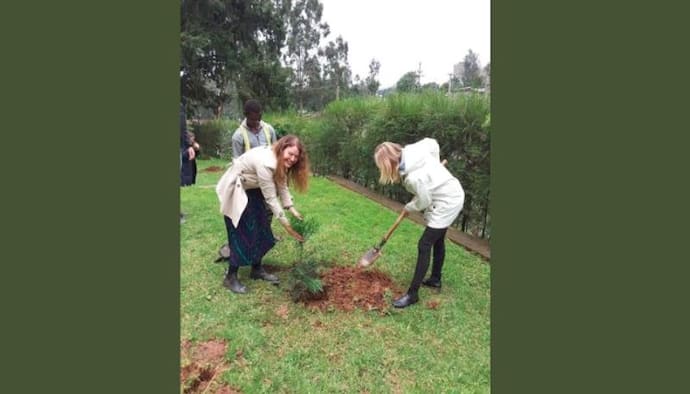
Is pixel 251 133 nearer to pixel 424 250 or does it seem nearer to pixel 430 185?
pixel 430 185

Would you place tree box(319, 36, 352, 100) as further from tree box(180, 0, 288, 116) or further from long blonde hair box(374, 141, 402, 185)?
long blonde hair box(374, 141, 402, 185)

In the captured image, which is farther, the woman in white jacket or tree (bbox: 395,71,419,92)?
tree (bbox: 395,71,419,92)

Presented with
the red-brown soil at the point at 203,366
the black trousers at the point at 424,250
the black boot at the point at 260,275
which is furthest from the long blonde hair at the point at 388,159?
the red-brown soil at the point at 203,366

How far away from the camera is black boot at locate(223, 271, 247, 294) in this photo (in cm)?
343

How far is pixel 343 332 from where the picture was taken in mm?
2891

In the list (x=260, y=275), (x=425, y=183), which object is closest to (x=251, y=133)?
(x=260, y=275)

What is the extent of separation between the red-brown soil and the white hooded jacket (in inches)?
70.9

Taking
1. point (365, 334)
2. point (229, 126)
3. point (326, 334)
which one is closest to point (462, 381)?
point (365, 334)

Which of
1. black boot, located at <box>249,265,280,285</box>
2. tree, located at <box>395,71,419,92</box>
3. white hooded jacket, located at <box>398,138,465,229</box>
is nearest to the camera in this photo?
white hooded jacket, located at <box>398,138,465,229</box>

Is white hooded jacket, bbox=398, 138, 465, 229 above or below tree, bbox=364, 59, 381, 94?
below

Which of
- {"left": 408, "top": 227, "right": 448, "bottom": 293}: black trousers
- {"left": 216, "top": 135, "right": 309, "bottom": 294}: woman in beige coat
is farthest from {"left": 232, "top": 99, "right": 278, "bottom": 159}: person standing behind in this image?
{"left": 408, "top": 227, "right": 448, "bottom": 293}: black trousers

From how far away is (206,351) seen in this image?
2.68 m

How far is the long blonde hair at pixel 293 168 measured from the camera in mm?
3115

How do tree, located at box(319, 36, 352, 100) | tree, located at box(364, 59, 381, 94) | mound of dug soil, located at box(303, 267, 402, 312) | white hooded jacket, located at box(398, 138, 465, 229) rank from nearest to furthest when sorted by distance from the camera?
white hooded jacket, located at box(398, 138, 465, 229) → mound of dug soil, located at box(303, 267, 402, 312) → tree, located at box(364, 59, 381, 94) → tree, located at box(319, 36, 352, 100)
